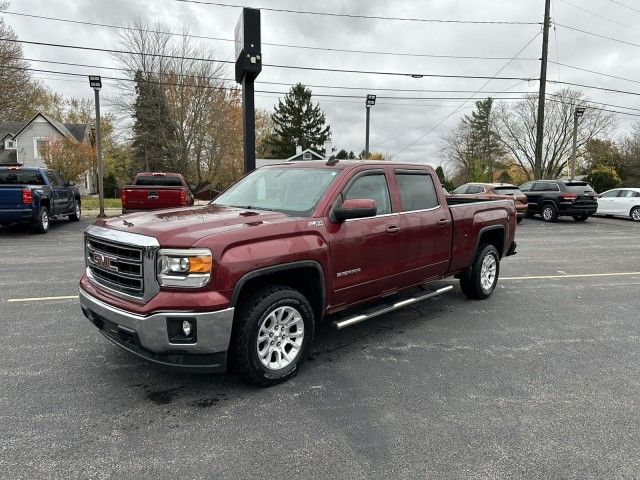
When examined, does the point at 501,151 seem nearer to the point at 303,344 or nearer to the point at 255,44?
the point at 255,44

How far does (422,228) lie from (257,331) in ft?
7.78

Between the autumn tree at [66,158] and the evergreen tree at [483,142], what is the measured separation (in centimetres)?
3984

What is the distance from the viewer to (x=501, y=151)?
183 feet

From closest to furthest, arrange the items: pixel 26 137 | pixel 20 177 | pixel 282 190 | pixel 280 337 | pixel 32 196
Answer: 1. pixel 280 337
2. pixel 282 190
3. pixel 32 196
4. pixel 20 177
5. pixel 26 137

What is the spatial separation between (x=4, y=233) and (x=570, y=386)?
1445 cm

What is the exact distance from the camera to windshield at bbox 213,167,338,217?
419 centimetres

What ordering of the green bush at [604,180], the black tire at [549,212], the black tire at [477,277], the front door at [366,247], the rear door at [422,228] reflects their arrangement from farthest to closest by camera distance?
the green bush at [604,180] < the black tire at [549,212] < the black tire at [477,277] < the rear door at [422,228] < the front door at [366,247]

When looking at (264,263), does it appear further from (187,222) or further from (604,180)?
(604,180)

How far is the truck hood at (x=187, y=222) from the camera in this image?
3.23m

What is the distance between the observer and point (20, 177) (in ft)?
42.6

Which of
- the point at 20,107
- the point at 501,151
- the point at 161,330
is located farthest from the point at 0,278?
the point at 501,151

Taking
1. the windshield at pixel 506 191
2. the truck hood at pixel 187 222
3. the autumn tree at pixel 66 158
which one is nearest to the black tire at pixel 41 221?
the truck hood at pixel 187 222

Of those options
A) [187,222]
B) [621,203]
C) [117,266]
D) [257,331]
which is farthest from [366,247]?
[621,203]

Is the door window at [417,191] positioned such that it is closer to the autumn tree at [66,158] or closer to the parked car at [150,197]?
the parked car at [150,197]
